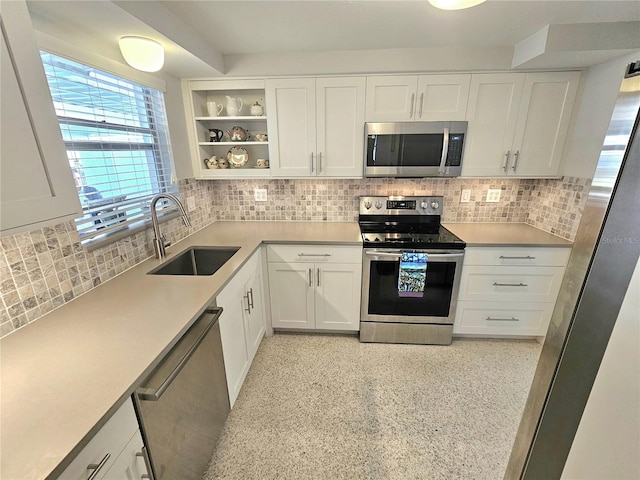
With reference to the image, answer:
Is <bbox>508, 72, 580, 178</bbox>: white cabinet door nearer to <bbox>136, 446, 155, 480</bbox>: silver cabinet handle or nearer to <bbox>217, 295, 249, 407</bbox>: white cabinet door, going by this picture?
<bbox>217, 295, 249, 407</bbox>: white cabinet door

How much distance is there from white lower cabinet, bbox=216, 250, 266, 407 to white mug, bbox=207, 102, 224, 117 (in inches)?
46.9

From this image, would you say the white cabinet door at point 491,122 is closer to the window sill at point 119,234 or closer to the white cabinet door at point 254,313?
the white cabinet door at point 254,313

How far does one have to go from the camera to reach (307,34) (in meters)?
1.75

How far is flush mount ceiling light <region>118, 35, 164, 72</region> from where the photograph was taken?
1.37 m

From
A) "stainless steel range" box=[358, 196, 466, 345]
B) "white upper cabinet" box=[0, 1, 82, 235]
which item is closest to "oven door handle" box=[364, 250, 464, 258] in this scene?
"stainless steel range" box=[358, 196, 466, 345]

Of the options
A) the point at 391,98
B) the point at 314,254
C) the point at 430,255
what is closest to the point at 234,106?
the point at 391,98

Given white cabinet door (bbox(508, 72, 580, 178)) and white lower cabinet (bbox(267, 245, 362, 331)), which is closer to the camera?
white cabinet door (bbox(508, 72, 580, 178))

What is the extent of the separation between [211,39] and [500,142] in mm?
2218

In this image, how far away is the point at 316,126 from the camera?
2.21 m

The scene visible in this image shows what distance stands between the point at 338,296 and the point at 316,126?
1.39 metres

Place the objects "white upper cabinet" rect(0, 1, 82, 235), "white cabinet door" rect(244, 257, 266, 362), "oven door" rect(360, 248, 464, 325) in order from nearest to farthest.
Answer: "white upper cabinet" rect(0, 1, 82, 235)
"white cabinet door" rect(244, 257, 266, 362)
"oven door" rect(360, 248, 464, 325)

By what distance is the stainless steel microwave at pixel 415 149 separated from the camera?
2.12 metres

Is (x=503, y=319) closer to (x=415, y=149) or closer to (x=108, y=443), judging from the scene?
(x=415, y=149)

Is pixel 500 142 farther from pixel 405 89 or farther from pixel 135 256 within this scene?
pixel 135 256
